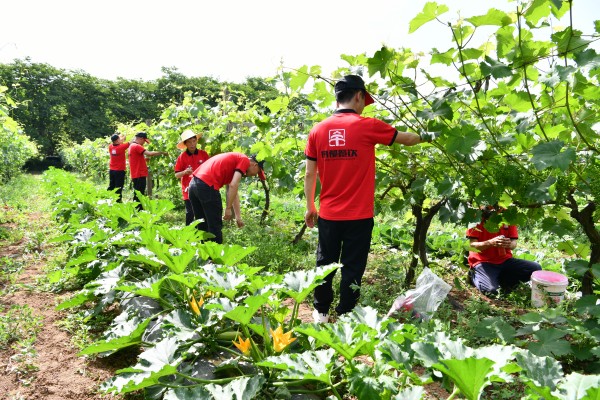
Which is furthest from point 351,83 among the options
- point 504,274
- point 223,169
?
point 504,274

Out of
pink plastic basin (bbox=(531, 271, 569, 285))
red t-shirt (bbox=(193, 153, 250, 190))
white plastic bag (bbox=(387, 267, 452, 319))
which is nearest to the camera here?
white plastic bag (bbox=(387, 267, 452, 319))

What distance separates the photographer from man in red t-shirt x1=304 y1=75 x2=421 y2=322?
291cm

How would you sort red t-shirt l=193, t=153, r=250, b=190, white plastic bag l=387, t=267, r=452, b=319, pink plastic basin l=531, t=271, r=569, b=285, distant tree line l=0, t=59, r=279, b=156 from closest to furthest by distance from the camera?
white plastic bag l=387, t=267, r=452, b=319
pink plastic basin l=531, t=271, r=569, b=285
red t-shirt l=193, t=153, r=250, b=190
distant tree line l=0, t=59, r=279, b=156

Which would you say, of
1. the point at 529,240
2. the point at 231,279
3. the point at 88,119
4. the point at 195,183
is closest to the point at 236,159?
the point at 195,183

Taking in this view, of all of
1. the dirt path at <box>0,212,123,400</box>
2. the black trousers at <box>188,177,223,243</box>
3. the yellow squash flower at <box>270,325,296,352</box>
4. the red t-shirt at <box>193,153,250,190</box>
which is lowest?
the dirt path at <box>0,212,123,400</box>

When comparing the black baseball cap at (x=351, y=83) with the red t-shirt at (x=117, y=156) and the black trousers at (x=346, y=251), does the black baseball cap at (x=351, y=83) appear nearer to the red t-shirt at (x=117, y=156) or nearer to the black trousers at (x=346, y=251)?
the black trousers at (x=346, y=251)

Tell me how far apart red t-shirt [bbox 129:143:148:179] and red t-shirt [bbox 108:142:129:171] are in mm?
900

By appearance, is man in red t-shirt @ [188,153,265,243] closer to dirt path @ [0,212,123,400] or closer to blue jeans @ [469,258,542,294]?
dirt path @ [0,212,123,400]

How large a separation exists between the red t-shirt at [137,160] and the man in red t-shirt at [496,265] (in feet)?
21.3

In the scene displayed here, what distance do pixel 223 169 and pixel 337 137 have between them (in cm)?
210

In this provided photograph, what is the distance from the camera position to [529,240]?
7.44 metres

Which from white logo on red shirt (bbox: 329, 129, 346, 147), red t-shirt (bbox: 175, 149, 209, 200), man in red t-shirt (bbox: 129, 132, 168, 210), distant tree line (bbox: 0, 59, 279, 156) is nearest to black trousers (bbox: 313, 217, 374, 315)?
white logo on red shirt (bbox: 329, 129, 346, 147)

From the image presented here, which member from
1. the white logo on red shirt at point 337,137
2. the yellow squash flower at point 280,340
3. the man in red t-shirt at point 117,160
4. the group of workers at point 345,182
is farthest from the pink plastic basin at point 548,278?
the man in red t-shirt at point 117,160

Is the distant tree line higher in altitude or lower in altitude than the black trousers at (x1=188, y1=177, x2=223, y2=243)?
higher
